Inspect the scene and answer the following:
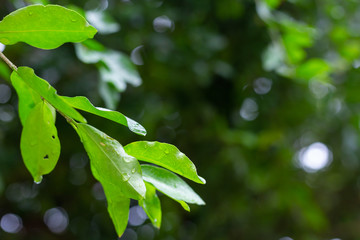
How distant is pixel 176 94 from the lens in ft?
3.92

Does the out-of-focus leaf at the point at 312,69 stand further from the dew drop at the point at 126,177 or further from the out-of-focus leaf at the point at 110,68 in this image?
the dew drop at the point at 126,177

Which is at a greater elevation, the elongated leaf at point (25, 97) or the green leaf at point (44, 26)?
the green leaf at point (44, 26)

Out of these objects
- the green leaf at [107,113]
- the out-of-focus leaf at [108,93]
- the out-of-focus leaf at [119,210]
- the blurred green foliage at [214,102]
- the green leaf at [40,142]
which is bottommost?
the green leaf at [40,142]

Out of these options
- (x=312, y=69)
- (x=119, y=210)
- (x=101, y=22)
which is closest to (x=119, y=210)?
(x=119, y=210)

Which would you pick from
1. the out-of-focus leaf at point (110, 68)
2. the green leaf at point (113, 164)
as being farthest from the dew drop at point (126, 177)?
the out-of-focus leaf at point (110, 68)

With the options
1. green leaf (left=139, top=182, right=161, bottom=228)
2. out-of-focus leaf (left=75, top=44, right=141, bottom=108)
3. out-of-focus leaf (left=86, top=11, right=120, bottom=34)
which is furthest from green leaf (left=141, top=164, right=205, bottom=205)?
out-of-focus leaf (left=86, top=11, right=120, bottom=34)

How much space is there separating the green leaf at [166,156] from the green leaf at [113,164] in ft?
0.08

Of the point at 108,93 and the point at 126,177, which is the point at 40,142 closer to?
the point at 126,177

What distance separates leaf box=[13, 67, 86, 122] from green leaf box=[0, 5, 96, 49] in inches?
1.9

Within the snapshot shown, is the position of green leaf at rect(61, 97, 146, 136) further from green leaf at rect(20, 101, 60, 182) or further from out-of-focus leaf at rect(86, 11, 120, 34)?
out-of-focus leaf at rect(86, 11, 120, 34)

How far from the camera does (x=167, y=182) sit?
1.27 ft

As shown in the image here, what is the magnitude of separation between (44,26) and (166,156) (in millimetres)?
164

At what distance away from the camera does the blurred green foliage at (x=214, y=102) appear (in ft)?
3.23

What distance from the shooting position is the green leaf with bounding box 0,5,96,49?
365mm
